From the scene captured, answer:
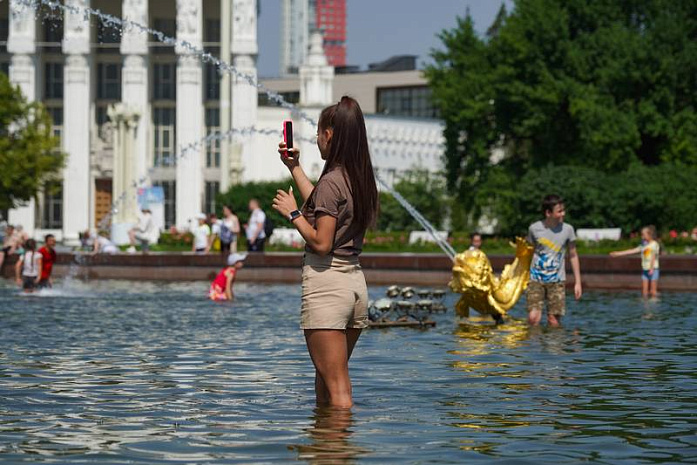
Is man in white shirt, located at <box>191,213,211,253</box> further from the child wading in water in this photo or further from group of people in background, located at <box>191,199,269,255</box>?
the child wading in water

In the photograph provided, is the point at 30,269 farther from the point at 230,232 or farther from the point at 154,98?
the point at 154,98

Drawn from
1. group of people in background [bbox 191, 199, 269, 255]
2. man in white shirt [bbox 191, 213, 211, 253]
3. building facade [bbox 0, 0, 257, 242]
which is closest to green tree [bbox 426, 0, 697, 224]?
group of people in background [bbox 191, 199, 269, 255]

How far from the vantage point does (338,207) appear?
9094 mm

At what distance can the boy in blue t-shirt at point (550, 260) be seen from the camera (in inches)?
715

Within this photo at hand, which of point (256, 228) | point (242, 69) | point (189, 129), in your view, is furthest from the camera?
point (189, 129)

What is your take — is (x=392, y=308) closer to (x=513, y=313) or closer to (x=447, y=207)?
(x=513, y=313)

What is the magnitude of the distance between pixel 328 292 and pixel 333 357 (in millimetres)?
372

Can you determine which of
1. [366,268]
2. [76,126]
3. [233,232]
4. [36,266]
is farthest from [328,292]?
[76,126]

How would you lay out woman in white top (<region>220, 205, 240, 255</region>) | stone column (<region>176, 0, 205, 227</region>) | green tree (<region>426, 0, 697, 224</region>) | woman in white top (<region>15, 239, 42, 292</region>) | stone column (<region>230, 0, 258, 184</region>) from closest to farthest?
woman in white top (<region>15, 239, 42, 292</region>), woman in white top (<region>220, 205, 240, 255</region>), green tree (<region>426, 0, 697, 224</region>), stone column (<region>230, 0, 258, 184</region>), stone column (<region>176, 0, 205, 227</region>)

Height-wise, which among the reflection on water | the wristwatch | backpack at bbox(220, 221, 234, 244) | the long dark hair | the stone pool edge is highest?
the long dark hair

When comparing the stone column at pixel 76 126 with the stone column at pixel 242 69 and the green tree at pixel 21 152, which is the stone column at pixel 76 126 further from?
the green tree at pixel 21 152

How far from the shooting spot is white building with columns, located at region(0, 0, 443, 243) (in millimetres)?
81250

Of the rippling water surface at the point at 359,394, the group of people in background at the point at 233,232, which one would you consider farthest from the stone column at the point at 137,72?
the rippling water surface at the point at 359,394

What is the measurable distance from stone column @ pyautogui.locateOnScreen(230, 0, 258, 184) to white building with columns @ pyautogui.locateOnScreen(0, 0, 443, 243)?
49mm
